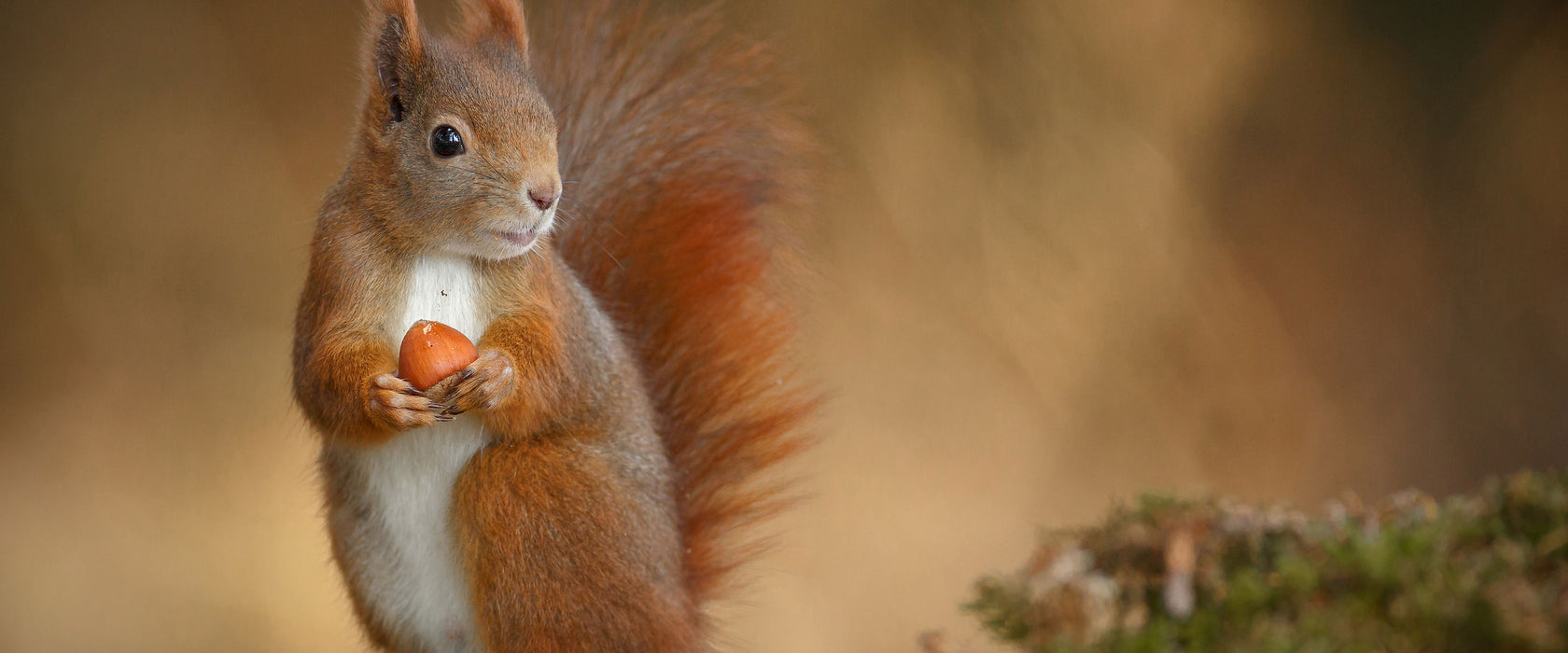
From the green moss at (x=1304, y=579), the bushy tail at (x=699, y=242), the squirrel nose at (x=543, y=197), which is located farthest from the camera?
the bushy tail at (x=699, y=242)

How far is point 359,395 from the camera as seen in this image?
0.80 meters

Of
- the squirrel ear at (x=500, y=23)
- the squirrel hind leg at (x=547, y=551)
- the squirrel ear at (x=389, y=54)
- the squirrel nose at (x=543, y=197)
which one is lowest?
the squirrel hind leg at (x=547, y=551)

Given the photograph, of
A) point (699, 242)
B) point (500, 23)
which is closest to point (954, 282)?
point (699, 242)

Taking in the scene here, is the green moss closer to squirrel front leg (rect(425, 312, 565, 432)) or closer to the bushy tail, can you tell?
squirrel front leg (rect(425, 312, 565, 432))

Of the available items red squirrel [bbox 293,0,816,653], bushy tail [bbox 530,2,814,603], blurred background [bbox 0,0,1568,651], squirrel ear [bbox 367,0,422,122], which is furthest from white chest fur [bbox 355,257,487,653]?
blurred background [bbox 0,0,1568,651]

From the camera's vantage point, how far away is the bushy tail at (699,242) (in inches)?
43.8

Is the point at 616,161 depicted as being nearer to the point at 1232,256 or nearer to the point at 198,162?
the point at 198,162

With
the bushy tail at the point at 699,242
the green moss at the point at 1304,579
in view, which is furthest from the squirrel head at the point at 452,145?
the green moss at the point at 1304,579

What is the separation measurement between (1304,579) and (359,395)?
60 cm

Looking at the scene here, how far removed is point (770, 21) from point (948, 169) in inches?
13.4

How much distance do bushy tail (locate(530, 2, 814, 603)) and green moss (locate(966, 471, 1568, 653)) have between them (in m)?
0.60

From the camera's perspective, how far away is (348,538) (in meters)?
0.95

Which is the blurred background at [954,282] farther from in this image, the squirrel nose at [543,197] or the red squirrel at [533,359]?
the squirrel nose at [543,197]

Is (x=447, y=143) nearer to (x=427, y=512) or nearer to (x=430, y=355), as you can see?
(x=430, y=355)
